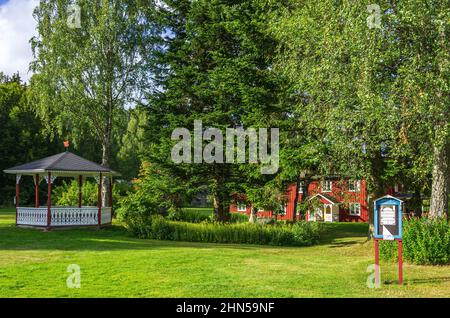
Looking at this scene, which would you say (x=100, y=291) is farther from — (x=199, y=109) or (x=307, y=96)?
(x=199, y=109)

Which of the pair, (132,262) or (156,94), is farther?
(156,94)

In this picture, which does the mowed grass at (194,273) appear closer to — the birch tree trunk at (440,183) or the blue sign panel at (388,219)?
the blue sign panel at (388,219)

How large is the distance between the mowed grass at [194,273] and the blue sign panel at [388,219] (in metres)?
1.08

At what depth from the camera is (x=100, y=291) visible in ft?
29.0

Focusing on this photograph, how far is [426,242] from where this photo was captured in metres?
12.7

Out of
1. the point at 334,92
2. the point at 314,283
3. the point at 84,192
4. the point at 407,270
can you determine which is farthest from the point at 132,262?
the point at 84,192

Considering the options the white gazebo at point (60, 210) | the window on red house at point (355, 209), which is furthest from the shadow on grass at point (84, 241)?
the window on red house at point (355, 209)

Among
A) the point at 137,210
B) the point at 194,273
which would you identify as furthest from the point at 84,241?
the point at 194,273

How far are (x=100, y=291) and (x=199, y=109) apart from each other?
1668 centimetres

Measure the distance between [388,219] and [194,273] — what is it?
15.9 feet

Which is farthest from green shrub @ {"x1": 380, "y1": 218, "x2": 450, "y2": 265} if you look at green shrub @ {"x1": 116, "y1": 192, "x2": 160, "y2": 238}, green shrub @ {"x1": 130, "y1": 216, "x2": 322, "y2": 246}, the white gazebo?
the white gazebo

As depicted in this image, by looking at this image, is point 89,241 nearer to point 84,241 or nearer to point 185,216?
point 84,241

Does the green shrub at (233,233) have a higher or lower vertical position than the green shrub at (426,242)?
lower

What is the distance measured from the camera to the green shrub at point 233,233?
20047 millimetres
